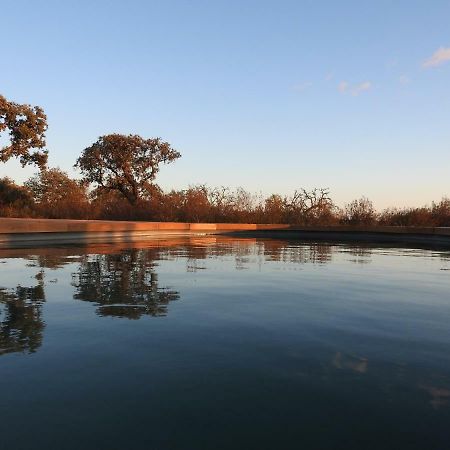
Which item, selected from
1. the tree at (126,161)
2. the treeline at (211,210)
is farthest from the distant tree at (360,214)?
the tree at (126,161)

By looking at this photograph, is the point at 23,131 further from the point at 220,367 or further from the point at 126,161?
the point at 220,367

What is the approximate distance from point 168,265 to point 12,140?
28577mm

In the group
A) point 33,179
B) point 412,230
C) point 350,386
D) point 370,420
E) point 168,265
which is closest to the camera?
point 370,420

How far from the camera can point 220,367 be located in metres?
4.07

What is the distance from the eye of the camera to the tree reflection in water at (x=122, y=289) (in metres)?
6.43

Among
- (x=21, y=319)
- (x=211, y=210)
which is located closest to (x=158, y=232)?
(x=211, y=210)

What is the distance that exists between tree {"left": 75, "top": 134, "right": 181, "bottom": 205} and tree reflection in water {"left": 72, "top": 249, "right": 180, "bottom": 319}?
3347cm

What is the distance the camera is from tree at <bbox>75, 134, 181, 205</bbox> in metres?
44.0

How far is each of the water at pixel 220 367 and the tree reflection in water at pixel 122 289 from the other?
56mm

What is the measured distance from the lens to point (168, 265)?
12.0 meters

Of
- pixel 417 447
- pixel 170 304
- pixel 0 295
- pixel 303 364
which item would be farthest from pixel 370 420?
pixel 0 295

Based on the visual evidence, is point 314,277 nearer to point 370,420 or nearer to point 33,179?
point 370,420

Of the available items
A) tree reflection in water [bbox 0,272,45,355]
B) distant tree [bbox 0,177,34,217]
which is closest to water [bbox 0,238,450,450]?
tree reflection in water [bbox 0,272,45,355]

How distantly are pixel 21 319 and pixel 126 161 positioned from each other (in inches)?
1573
